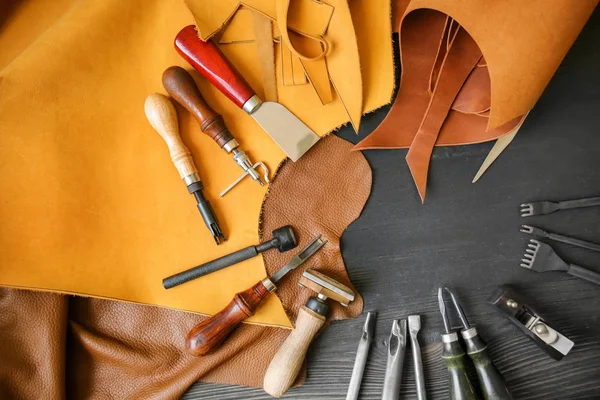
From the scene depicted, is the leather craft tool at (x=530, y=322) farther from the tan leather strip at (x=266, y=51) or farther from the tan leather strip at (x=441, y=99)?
the tan leather strip at (x=266, y=51)

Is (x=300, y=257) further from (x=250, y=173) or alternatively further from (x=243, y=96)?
(x=243, y=96)

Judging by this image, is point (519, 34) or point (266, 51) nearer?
point (519, 34)

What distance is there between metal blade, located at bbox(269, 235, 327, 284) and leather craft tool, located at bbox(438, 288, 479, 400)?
285mm

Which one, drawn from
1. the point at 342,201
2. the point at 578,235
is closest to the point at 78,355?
the point at 342,201

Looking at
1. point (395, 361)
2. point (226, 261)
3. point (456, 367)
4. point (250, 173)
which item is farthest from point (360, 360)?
point (250, 173)

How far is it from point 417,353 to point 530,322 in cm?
22

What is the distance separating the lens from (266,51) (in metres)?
0.91

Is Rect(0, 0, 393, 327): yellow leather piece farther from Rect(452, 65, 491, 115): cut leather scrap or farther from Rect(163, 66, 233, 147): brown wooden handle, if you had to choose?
Rect(452, 65, 491, 115): cut leather scrap

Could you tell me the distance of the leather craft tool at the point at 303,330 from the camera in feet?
2.85

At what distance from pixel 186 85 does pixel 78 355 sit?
1.94ft

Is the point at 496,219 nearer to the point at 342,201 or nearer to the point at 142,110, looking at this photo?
the point at 342,201

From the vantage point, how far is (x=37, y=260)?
0.87 meters

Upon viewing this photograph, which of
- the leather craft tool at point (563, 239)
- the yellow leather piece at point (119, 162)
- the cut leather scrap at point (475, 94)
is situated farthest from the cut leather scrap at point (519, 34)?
the leather craft tool at point (563, 239)

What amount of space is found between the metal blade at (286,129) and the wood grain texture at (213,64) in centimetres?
5
